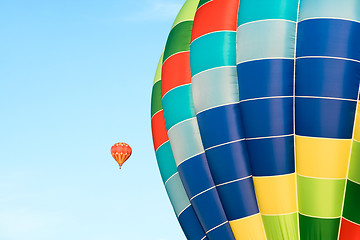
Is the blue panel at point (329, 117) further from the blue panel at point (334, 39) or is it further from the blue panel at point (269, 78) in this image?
the blue panel at point (334, 39)

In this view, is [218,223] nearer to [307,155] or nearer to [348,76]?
[307,155]

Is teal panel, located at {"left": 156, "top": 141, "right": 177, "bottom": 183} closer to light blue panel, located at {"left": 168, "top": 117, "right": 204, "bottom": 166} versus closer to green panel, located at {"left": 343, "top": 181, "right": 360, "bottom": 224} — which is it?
light blue panel, located at {"left": 168, "top": 117, "right": 204, "bottom": 166}

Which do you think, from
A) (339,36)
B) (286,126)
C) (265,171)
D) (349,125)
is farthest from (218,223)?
(339,36)

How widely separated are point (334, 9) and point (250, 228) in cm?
303

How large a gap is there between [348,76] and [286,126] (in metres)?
0.99

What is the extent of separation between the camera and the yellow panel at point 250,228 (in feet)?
29.6

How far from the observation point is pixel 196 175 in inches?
380

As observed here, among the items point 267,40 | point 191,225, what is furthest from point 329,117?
point 191,225

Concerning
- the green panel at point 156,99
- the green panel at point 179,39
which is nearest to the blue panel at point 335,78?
the green panel at point 179,39

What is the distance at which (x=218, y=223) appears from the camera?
371 inches

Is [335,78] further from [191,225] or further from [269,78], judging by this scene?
[191,225]

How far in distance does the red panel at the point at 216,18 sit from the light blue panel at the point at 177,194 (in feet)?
7.26

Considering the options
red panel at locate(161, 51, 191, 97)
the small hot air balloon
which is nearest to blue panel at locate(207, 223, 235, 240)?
red panel at locate(161, 51, 191, 97)

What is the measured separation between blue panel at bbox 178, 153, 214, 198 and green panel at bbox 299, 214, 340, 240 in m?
1.47
